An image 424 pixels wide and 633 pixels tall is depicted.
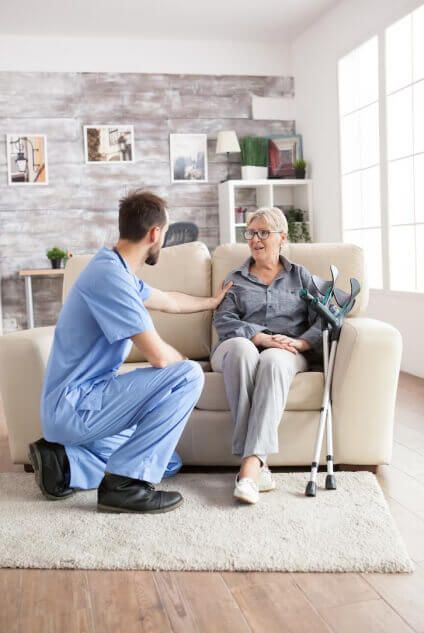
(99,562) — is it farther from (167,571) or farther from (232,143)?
(232,143)

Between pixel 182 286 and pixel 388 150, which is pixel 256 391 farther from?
pixel 388 150

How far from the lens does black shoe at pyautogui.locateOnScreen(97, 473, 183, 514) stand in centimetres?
250

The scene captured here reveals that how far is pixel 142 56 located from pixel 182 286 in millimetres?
4170

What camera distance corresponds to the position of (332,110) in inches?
252

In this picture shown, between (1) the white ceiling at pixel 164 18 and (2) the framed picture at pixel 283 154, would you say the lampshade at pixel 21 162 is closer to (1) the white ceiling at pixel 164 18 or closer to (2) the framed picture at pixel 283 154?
(1) the white ceiling at pixel 164 18

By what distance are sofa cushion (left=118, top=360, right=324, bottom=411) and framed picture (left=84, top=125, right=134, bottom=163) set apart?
438 centimetres

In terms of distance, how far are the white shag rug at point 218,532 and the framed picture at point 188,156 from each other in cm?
468

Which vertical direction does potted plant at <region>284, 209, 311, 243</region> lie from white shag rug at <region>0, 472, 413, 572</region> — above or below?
above

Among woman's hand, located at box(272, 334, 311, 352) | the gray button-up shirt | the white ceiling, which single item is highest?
the white ceiling

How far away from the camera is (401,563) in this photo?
204 centimetres

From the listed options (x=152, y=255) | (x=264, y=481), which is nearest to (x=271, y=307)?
(x=152, y=255)

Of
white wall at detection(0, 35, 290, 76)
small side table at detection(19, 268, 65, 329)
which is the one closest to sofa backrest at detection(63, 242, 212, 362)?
small side table at detection(19, 268, 65, 329)

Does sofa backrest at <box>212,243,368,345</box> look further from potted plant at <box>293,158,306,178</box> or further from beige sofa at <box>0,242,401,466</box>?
potted plant at <box>293,158,306,178</box>

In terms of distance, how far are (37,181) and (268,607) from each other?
555 cm
